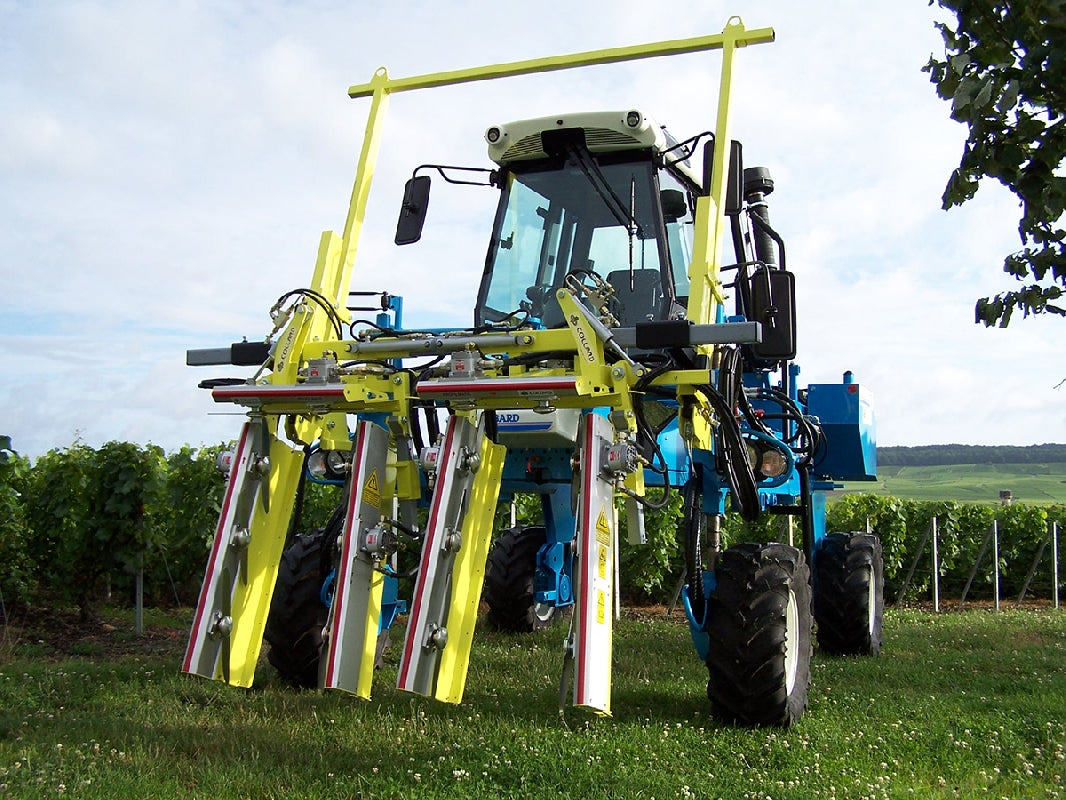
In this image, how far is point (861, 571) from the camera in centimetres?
831

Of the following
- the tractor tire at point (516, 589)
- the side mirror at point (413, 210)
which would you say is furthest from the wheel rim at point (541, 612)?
the side mirror at point (413, 210)

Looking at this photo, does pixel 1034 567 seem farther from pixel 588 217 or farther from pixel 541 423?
pixel 541 423

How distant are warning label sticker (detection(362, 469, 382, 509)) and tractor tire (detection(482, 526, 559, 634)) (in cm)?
401

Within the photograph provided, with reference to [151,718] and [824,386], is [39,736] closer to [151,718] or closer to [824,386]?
[151,718]

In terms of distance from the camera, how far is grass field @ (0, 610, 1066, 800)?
4.33 m

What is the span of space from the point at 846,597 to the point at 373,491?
15.2ft

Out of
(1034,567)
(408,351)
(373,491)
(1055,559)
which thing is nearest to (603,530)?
(373,491)

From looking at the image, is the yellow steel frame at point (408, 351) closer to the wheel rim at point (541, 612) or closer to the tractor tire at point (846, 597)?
the tractor tire at point (846, 597)

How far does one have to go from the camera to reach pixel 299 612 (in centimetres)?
618

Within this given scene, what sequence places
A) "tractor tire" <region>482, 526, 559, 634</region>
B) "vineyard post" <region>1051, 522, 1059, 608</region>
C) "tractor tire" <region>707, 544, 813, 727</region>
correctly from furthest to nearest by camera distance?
"vineyard post" <region>1051, 522, 1059, 608</region> → "tractor tire" <region>482, 526, 559, 634</region> → "tractor tire" <region>707, 544, 813, 727</region>

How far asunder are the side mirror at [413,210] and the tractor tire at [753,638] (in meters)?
2.87

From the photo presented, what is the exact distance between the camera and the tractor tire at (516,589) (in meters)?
9.14

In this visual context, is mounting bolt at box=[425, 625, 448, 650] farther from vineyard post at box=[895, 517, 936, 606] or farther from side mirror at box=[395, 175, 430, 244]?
vineyard post at box=[895, 517, 936, 606]

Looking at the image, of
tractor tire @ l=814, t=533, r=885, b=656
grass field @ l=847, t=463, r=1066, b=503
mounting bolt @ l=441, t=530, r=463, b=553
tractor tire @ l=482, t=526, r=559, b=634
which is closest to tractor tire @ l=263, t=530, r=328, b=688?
mounting bolt @ l=441, t=530, r=463, b=553
